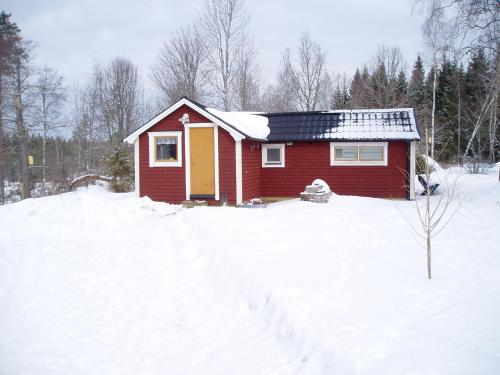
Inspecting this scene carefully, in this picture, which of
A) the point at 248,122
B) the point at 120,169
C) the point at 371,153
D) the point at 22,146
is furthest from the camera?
the point at 22,146

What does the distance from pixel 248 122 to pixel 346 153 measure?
3725mm

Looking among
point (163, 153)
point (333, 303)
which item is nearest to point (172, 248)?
point (333, 303)

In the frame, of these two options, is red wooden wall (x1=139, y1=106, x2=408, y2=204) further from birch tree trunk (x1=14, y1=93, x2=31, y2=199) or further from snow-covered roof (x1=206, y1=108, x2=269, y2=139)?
birch tree trunk (x1=14, y1=93, x2=31, y2=199)

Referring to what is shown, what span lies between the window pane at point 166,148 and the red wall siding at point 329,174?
11.9 ft

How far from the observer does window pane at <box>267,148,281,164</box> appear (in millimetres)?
15906

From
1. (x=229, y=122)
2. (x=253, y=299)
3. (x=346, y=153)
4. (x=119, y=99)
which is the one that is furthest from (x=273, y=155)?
(x=119, y=99)

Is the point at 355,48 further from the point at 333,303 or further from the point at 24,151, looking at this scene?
the point at 333,303

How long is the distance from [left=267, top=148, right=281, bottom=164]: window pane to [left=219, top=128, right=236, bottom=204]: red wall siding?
283 centimetres

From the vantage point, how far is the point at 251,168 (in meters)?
14.7

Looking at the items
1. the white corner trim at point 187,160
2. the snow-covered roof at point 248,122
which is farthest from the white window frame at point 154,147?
the snow-covered roof at point 248,122

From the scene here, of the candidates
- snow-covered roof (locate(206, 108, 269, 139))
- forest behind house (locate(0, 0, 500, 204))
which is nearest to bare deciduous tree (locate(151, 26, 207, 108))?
forest behind house (locate(0, 0, 500, 204))

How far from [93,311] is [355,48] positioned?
3763 cm

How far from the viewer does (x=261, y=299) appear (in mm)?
5188

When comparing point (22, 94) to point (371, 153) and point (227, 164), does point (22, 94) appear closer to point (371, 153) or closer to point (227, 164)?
point (227, 164)
